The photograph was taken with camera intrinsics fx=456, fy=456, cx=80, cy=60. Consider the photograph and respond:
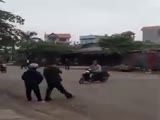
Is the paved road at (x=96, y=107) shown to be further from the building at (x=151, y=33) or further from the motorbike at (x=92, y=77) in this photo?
the building at (x=151, y=33)

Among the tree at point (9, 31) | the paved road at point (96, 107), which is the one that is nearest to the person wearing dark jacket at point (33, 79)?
the paved road at point (96, 107)

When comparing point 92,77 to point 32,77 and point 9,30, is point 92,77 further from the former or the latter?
point 32,77

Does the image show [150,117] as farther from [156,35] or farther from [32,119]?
[156,35]

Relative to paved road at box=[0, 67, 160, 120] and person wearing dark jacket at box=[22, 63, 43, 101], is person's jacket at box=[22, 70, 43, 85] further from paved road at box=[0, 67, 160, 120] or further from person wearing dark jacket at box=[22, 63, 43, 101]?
paved road at box=[0, 67, 160, 120]

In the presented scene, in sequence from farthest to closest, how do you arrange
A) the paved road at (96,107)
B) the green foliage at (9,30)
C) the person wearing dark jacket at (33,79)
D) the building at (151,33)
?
the building at (151,33) < the green foliage at (9,30) < the person wearing dark jacket at (33,79) < the paved road at (96,107)

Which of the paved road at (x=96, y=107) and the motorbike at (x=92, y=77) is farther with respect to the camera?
the motorbike at (x=92, y=77)

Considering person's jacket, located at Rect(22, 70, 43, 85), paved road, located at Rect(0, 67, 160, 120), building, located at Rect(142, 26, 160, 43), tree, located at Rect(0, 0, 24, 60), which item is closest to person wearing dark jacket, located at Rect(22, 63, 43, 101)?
person's jacket, located at Rect(22, 70, 43, 85)

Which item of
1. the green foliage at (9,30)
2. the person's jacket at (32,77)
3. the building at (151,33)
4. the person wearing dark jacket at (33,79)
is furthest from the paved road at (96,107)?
the building at (151,33)

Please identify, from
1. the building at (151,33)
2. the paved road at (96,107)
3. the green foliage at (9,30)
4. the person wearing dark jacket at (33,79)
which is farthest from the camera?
the building at (151,33)

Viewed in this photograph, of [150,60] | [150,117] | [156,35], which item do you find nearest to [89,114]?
[150,117]

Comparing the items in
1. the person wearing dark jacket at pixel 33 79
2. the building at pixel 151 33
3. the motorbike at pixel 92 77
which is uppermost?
the building at pixel 151 33

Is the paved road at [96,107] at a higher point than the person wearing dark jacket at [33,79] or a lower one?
lower

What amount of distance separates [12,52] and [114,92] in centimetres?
815

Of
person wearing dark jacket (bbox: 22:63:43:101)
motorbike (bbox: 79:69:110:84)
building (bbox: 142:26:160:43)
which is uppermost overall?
building (bbox: 142:26:160:43)
